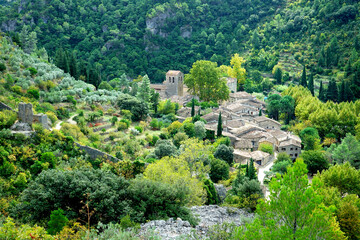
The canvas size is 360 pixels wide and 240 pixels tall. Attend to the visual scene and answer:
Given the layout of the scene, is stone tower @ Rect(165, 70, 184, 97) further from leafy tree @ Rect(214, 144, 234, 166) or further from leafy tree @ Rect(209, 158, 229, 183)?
leafy tree @ Rect(209, 158, 229, 183)

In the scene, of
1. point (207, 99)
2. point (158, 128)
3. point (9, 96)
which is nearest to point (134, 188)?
point (9, 96)

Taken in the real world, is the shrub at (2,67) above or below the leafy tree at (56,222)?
above

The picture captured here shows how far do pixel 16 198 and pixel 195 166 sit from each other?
15.2 m

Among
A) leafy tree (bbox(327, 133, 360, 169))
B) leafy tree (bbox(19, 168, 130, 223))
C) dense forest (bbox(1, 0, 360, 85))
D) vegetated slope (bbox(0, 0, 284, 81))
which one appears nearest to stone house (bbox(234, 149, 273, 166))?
leafy tree (bbox(327, 133, 360, 169))

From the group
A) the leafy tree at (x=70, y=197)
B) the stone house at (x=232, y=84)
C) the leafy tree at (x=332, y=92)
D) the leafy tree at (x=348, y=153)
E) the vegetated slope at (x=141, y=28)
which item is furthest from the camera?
the vegetated slope at (x=141, y=28)

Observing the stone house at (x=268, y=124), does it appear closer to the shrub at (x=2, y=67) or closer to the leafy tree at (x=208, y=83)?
the leafy tree at (x=208, y=83)

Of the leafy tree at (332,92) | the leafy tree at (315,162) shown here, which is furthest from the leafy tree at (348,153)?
the leafy tree at (332,92)

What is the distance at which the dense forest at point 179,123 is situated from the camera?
707 inches

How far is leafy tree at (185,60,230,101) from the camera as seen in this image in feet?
217

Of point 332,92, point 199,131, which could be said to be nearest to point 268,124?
point 199,131

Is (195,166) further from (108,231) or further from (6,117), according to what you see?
(108,231)

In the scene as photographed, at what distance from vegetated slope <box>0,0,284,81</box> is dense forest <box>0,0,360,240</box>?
394 millimetres

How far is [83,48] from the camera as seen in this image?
9619 cm

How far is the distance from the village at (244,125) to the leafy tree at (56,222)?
25923mm
